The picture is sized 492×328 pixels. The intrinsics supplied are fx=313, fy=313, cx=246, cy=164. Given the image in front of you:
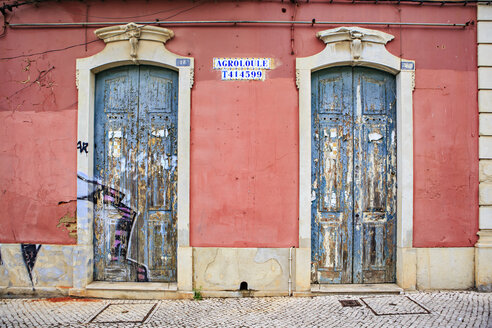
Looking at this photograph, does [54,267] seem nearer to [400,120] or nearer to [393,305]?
[393,305]

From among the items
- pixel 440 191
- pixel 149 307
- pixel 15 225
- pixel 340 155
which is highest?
pixel 340 155

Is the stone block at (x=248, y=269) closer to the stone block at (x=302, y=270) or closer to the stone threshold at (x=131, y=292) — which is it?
the stone block at (x=302, y=270)

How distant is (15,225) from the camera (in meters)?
4.80

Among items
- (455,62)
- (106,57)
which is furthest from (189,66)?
(455,62)

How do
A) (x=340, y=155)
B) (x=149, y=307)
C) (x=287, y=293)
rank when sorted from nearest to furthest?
(x=149, y=307) → (x=287, y=293) → (x=340, y=155)

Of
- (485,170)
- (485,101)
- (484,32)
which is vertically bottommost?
(485,170)

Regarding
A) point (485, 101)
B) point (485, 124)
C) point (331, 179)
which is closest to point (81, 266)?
point (331, 179)

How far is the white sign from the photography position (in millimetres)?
4738

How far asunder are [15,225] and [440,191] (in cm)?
651

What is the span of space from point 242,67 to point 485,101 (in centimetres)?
373

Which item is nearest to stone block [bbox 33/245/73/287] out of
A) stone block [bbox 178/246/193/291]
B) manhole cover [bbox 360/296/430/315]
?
stone block [bbox 178/246/193/291]

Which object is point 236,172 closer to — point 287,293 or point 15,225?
point 287,293

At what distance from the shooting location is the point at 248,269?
15.2 feet

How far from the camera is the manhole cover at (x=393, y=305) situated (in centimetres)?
412
